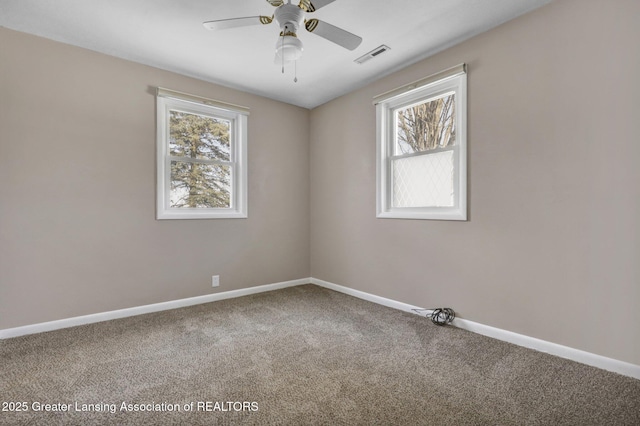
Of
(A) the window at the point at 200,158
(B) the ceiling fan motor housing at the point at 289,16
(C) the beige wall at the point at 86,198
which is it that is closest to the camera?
(B) the ceiling fan motor housing at the point at 289,16

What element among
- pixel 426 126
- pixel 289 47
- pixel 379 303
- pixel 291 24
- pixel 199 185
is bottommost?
pixel 379 303

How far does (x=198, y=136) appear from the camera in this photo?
3561 mm

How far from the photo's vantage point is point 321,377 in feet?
6.26

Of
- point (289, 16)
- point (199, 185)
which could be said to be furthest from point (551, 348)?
point (199, 185)

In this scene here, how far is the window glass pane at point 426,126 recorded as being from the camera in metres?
2.92

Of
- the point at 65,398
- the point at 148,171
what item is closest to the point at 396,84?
the point at 148,171

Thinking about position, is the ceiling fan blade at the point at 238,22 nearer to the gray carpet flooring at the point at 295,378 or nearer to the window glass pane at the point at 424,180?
the window glass pane at the point at 424,180

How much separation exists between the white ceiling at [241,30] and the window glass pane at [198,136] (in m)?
0.50

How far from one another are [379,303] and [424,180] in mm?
1480

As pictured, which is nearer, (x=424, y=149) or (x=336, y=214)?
(x=424, y=149)

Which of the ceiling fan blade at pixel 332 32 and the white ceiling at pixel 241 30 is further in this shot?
the white ceiling at pixel 241 30

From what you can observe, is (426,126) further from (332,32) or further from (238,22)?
(238,22)

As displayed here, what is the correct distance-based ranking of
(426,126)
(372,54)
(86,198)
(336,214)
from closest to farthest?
(86,198) → (372,54) → (426,126) → (336,214)

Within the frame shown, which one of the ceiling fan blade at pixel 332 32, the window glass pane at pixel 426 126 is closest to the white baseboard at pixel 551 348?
the window glass pane at pixel 426 126
